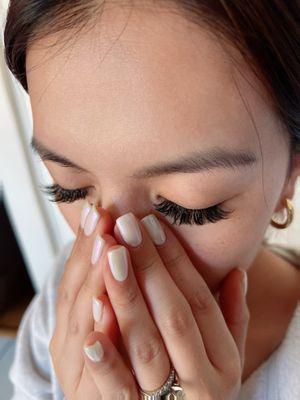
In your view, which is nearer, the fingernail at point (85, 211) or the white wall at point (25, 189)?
the fingernail at point (85, 211)

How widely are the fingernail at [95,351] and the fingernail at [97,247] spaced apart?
93 millimetres

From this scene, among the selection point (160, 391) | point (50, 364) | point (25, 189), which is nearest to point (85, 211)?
point (160, 391)

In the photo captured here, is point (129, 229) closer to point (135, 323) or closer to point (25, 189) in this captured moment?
point (135, 323)

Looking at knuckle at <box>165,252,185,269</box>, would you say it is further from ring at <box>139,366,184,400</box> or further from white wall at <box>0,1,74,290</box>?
white wall at <box>0,1,74,290</box>

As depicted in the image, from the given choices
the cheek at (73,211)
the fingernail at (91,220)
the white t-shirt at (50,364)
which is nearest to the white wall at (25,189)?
the white t-shirt at (50,364)

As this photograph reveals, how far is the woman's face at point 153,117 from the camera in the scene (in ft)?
1.71

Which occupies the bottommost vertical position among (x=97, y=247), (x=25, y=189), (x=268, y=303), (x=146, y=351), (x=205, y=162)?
(x=25, y=189)

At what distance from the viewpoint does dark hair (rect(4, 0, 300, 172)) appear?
0.53 m

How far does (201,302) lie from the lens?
0.65 m

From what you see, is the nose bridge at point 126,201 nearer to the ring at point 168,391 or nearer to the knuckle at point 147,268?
the knuckle at point 147,268

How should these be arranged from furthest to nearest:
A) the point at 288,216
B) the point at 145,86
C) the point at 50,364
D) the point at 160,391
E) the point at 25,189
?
the point at 25,189 < the point at 50,364 < the point at 288,216 < the point at 160,391 < the point at 145,86

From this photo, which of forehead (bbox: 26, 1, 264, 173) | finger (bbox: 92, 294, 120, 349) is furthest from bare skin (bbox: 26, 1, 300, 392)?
finger (bbox: 92, 294, 120, 349)

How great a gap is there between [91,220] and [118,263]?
0.07 metres

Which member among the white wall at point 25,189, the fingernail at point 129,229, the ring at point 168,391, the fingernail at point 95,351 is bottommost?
the white wall at point 25,189
